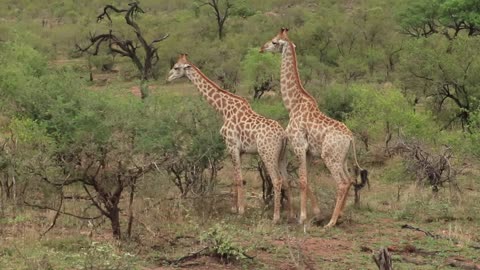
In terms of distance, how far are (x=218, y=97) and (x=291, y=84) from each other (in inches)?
46.5

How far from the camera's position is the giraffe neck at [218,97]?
1092 cm

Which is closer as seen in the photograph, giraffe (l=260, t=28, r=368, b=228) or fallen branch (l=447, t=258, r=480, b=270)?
fallen branch (l=447, t=258, r=480, b=270)

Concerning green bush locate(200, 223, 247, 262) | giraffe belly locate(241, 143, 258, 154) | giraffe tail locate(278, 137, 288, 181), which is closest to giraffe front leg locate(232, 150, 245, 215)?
giraffe belly locate(241, 143, 258, 154)

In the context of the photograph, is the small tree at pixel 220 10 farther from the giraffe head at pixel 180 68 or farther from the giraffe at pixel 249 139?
the giraffe at pixel 249 139

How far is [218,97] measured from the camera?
11.2 metres

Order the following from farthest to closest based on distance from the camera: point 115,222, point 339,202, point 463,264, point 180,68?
point 180,68
point 339,202
point 115,222
point 463,264

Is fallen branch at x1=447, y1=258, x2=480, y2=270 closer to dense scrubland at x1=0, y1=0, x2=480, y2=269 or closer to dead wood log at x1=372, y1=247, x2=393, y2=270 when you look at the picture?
dense scrubland at x1=0, y1=0, x2=480, y2=269

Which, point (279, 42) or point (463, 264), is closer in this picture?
point (463, 264)

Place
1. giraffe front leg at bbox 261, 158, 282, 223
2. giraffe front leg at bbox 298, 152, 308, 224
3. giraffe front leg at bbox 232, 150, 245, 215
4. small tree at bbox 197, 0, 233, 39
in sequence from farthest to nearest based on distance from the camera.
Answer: small tree at bbox 197, 0, 233, 39 → giraffe front leg at bbox 232, 150, 245, 215 → giraffe front leg at bbox 261, 158, 282, 223 → giraffe front leg at bbox 298, 152, 308, 224

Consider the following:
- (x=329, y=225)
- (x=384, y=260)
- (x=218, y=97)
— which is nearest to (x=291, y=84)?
(x=218, y=97)

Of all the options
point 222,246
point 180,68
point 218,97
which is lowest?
point 222,246

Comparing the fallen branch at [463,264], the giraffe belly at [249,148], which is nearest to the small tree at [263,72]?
the giraffe belly at [249,148]

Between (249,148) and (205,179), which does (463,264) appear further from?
(205,179)

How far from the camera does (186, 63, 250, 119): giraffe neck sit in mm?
10918
